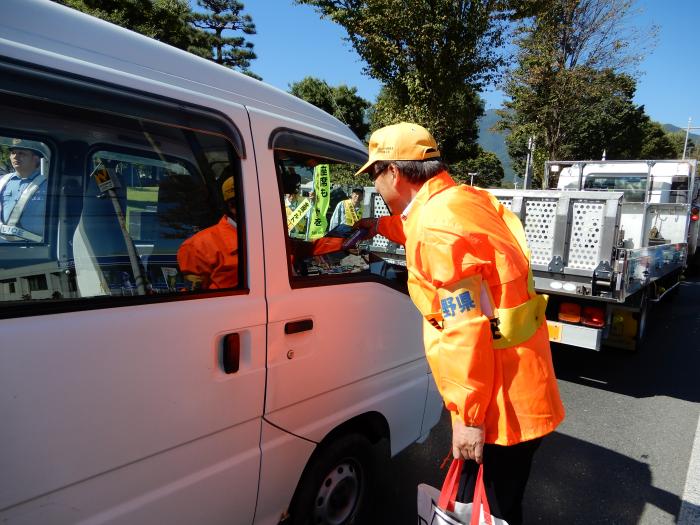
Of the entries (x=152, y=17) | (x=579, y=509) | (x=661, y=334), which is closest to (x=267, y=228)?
(x=579, y=509)

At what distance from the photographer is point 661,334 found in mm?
6859

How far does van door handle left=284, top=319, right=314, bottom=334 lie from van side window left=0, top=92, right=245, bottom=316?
243mm

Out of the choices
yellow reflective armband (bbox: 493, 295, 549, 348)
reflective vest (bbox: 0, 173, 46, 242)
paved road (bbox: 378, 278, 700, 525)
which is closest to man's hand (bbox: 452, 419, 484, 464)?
yellow reflective armband (bbox: 493, 295, 549, 348)

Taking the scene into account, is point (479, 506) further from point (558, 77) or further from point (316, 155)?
point (558, 77)

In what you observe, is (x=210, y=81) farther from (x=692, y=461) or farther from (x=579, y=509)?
(x=692, y=461)

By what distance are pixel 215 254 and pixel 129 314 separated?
1.46ft

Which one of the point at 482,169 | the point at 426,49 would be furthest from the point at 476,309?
the point at 482,169

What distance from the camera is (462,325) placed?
4.78ft

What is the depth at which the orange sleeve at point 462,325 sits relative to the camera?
1.46 m

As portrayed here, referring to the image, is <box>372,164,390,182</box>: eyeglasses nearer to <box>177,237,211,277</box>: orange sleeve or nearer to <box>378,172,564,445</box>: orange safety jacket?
<box>378,172,564,445</box>: orange safety jacket

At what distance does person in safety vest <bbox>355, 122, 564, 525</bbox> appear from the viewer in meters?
1.48

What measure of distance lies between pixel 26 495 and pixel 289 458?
3.04 feet

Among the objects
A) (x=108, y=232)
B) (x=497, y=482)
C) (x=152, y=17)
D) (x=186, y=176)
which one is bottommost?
(x=497, y=482)

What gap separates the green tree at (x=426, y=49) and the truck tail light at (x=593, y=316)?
835cm
